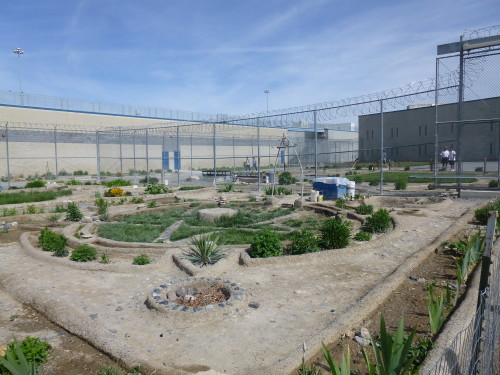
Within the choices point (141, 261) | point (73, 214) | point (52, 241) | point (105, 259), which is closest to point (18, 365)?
point (141, 261)

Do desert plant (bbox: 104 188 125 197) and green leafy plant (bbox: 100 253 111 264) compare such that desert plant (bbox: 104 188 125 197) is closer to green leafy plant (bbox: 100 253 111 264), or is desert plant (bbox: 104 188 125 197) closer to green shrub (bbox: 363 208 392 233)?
green leafy plant (bbox: 100 253 111 264)

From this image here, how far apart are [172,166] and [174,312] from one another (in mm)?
36229

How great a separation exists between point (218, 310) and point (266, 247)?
257 cm

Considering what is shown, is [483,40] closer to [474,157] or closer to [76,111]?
[474,157]

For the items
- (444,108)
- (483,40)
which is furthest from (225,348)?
(444,108)

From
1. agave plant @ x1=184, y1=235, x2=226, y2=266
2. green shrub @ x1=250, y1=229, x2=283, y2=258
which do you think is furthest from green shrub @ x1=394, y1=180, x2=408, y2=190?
agave plant @ x1=184, y1=235, x2=226, y2=266

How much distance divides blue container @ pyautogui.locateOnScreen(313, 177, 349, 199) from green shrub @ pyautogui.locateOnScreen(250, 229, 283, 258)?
309 inches

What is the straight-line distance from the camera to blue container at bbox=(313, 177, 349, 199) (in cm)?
1515

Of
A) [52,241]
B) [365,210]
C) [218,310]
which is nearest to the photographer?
[218,310]

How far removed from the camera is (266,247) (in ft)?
25.1

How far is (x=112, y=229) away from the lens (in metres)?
10.6

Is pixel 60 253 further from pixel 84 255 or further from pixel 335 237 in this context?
pixel 335 237

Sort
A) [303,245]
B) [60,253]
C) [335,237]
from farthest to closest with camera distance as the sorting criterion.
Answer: [60,253] → [335,237] → [303,245]

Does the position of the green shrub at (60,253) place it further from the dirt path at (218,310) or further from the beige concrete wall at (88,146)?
the beige concrete wall at (88,146)
